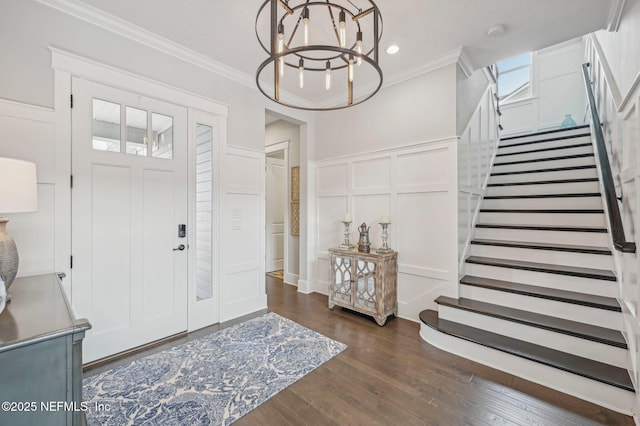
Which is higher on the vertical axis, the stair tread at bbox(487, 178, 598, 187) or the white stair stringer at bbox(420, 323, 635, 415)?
the stair tread at bbox(487, 178, 598, 187)

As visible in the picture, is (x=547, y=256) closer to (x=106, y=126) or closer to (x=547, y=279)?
(x=547, y=279)

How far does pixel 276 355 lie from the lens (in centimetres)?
249

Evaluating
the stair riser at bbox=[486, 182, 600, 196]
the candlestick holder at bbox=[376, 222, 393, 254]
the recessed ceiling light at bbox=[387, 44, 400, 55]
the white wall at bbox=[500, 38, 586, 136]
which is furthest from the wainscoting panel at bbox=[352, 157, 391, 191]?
the white wall at bbox=[500, 38, 586, 136]

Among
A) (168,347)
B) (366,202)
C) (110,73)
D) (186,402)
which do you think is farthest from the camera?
(366,202)

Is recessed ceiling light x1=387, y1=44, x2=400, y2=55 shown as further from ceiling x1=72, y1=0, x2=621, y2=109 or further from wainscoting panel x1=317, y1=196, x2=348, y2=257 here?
wainscoting panel x1=317, y1=196, x2=348, y2=257

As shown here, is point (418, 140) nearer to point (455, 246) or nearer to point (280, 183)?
point (455, 246)

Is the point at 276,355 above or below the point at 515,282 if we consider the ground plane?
below

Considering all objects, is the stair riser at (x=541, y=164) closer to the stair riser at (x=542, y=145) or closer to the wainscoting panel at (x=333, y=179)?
the stair riser at (x=542, y=145)

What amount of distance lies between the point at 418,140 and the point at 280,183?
3379 millimetres

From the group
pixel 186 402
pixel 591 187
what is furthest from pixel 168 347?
pixel 591 187

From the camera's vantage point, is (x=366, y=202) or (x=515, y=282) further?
(x=366, y=202)

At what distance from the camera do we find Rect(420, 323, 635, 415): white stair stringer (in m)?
1.83

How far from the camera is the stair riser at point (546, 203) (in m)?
3.21

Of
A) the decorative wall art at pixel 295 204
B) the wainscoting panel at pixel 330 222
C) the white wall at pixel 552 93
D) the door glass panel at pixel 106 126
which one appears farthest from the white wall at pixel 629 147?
the decorative wall art at pixel 295 204
